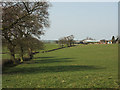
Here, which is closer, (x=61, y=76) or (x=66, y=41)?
(x=61, y=76)

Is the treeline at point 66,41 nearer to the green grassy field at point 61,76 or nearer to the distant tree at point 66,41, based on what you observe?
the distant tree at point 66,41

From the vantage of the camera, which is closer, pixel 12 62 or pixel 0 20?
pixel 0 20

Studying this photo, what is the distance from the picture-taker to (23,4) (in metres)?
20.7

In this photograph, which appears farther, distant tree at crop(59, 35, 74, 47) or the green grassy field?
distant tree at crop(59, 35, 74, 47)

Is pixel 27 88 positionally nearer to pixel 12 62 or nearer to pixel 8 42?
pixel 8 42

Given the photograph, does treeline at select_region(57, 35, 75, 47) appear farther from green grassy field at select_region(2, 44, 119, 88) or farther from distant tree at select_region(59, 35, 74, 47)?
green grassy field at select_region(2, 44, 119, 88)

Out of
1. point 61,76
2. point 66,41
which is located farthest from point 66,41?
point 61,76

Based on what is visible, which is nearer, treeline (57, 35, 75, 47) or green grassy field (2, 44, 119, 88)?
green grassy field (2, 44, 119, 88)

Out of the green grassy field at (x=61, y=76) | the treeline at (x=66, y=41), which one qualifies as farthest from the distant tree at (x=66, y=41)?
the green grassy field at (x=61, y=76)

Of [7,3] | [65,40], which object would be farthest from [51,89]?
[65,40]

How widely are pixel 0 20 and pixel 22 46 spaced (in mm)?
11352

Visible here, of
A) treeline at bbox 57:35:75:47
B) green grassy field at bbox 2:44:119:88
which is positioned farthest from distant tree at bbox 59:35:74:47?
green grassy field at bbox 2:44:119:88

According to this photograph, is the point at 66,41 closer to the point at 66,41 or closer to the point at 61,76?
the point at 66,41

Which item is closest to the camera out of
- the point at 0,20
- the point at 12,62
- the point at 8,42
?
the point at 0,20
